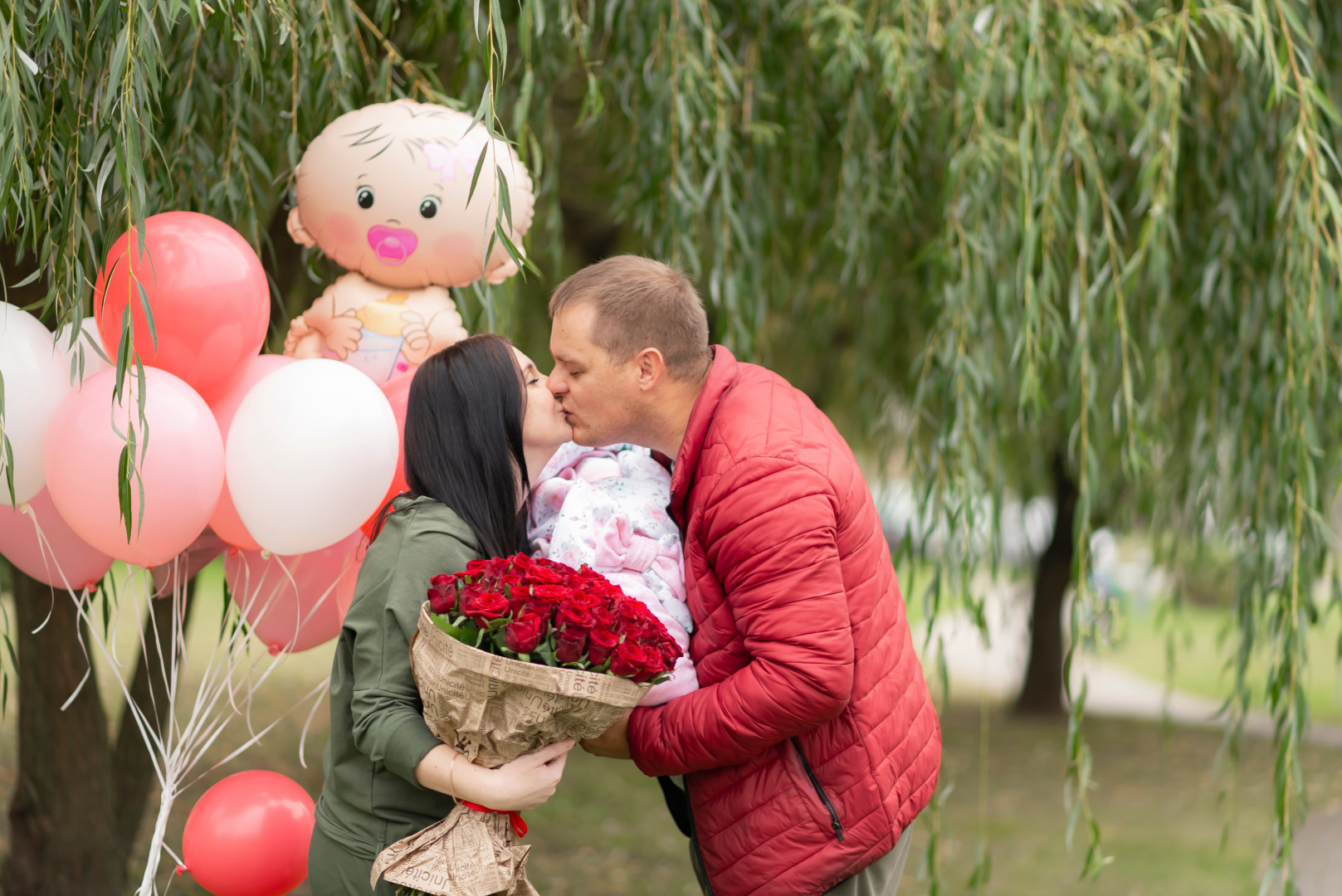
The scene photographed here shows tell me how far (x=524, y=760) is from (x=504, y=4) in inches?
73.2

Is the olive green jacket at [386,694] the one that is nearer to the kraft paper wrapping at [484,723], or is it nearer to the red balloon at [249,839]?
the kraft paper wrapping at [484,723]

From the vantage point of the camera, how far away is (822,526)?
1.78m

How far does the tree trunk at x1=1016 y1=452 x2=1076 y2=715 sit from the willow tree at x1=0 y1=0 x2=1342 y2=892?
5502 millimetres

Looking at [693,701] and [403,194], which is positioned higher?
[403,194]

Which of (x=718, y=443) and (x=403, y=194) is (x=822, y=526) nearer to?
(x=718, y=443)

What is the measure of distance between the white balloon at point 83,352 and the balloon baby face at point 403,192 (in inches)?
19.7

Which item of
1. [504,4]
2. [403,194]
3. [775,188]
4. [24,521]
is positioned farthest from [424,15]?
[24,521]

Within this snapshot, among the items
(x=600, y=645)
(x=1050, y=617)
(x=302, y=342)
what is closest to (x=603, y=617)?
→ (x=600, y=645)

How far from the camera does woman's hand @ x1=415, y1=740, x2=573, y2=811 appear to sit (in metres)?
1.64

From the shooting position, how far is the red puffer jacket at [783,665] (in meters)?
1.76

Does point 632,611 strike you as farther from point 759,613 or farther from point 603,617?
point 759,613

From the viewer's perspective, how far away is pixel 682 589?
6.42 feet

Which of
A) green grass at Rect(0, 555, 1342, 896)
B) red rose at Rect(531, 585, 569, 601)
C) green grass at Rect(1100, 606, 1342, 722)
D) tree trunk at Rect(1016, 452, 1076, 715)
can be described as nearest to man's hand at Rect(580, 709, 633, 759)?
red rose at Rect(531, 585, 569, 601)

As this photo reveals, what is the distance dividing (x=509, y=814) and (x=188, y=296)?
104 cm
